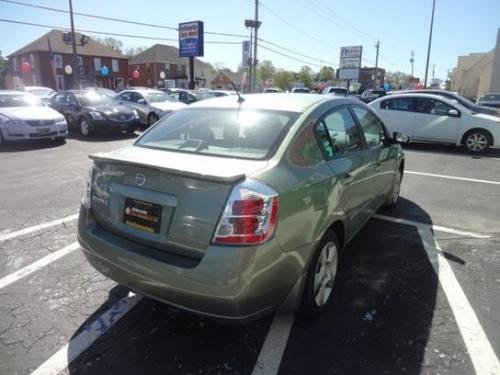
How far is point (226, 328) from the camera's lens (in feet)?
9.53

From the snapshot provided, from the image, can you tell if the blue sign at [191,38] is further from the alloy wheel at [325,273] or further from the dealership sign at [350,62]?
the alloy wheel at [325,273]

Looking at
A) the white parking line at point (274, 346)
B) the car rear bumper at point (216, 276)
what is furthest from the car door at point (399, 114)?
the car rear bumper at point (216, 276)

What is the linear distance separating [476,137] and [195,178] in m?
10.7

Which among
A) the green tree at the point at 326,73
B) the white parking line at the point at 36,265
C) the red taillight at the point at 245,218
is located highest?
the green tree at the point at 326,73

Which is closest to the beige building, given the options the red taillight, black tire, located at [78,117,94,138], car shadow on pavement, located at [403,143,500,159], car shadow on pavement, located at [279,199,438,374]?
car shadow on pavement, located at [403,143,500,159]

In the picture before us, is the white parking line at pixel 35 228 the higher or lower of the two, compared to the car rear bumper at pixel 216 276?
lower

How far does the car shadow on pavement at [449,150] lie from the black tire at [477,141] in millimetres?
149

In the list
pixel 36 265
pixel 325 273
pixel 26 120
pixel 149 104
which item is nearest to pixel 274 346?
pixel 325 273

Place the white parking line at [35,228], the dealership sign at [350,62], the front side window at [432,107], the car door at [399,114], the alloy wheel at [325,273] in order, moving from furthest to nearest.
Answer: the dealership sign at [350,62] → the car door at [399,114] → the front side window at [432,107] → the white parking line at [35,228] → the alloy wheel at [325,273]

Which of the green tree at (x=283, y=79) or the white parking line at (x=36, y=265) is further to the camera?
the green tree at (x=283, y=79)

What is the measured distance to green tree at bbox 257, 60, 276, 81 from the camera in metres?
98.8

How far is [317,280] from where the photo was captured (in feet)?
9.81

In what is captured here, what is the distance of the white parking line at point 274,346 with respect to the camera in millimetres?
2508

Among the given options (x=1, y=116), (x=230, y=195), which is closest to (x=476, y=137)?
(x=230, y=195)
